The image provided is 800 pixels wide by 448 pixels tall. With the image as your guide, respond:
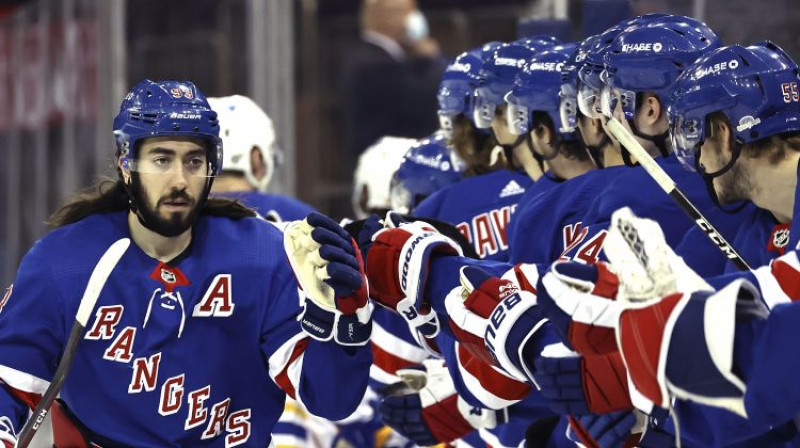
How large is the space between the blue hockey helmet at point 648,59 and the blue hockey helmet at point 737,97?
311 mm

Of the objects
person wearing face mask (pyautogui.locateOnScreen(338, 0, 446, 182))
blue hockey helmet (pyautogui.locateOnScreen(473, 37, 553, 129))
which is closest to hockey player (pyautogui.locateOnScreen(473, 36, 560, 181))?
blue hockey helmet (pyautogui.locateOnScreen(473, 37, 553, 129))

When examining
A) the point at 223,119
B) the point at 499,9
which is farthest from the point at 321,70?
the point at 223,119

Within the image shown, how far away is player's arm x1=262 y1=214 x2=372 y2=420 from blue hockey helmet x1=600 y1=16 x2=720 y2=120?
58 centimetres

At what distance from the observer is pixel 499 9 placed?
6.82 meters

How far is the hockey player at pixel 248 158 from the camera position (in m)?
5.01

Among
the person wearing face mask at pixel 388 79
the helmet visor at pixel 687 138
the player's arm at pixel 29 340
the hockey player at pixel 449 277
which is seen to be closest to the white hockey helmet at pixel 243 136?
the player's arm at pixel 29 340

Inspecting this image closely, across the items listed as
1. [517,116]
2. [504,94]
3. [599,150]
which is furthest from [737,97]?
[504,94]

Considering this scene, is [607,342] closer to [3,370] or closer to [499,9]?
[3,370]

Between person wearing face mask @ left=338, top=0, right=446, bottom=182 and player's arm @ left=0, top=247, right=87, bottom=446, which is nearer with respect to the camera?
player's arm @ left=0, top=247, right=87, bottom=446

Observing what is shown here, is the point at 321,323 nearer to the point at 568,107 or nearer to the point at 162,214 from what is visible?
the point at 162,214

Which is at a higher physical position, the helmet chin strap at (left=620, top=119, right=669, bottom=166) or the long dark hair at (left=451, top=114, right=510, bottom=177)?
the helmet chin strap at (left=620, top=119, right=669, bottom=166)

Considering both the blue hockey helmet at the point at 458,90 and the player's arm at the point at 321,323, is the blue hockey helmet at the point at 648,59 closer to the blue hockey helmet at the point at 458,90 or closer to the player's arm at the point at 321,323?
the player's arm at the point at 321,323

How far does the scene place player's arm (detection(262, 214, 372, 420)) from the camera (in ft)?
10.4

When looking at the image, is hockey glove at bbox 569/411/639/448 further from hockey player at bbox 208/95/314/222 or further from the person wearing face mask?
the person wearing face mask
